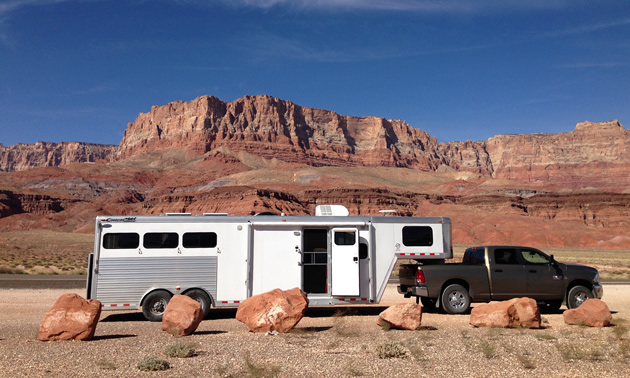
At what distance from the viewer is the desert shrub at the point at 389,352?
8.80 metres

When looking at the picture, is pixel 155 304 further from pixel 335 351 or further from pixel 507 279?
pixel 507 279

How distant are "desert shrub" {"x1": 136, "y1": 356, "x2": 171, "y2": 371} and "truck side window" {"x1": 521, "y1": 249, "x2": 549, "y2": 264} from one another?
10.4 meters

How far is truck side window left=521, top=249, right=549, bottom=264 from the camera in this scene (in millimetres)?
14836

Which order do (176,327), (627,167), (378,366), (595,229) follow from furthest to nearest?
(627,167), (595,229), (176,327), (378,366)

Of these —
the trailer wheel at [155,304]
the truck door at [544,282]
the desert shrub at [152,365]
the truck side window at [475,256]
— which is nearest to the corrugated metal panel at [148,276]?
the trailer wheel at [155,304]

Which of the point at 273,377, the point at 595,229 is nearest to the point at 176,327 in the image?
the point at 273,377

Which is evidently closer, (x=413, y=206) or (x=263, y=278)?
(x=263, y=278)

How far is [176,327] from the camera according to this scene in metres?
10.8

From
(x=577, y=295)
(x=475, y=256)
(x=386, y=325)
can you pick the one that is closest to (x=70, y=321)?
(x=386, y=325)

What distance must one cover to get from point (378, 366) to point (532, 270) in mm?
7965

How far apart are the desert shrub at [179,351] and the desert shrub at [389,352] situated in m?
3.07

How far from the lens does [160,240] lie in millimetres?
13328

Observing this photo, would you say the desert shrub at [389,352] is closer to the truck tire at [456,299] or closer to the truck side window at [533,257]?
the truck tire at [456,299]

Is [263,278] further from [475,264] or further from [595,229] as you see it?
[595,229]
